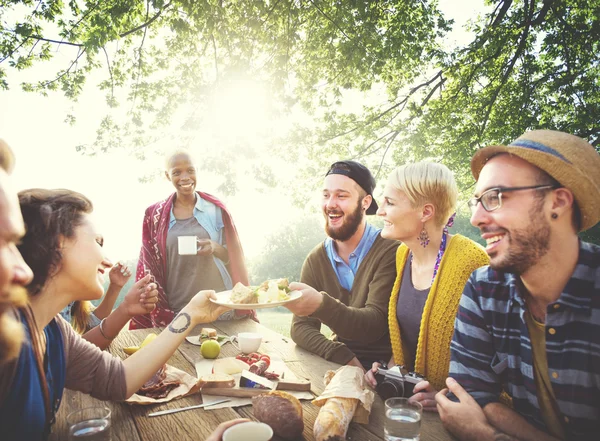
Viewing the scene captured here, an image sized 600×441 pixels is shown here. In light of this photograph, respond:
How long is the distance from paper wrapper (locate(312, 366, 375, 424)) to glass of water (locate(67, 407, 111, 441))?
3.00 feet

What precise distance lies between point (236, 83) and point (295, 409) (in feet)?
20.4

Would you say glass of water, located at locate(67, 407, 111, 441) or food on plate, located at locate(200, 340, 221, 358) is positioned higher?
glass of water, located at locate(67, 407, 111, 441)

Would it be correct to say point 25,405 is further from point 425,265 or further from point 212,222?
point 212,222

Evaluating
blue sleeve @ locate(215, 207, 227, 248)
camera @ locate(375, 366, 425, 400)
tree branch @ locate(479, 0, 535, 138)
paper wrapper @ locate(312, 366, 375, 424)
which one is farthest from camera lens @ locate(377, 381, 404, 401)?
tree branch @ locate(479, 0, 535, 138)

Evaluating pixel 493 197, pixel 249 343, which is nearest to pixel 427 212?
pixel 493 197

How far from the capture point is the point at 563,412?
1.70 m

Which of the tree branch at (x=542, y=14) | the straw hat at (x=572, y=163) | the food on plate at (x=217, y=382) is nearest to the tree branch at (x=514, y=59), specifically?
the tree branch at (x=542, y=14)

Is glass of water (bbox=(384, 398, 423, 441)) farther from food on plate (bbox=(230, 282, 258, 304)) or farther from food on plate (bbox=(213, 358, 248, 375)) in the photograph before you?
food on plate (bbox=(230, 282, 258, 304))

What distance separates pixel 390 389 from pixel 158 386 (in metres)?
1.27

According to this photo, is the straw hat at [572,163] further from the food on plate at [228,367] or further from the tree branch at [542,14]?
the tree branch at [542,14]

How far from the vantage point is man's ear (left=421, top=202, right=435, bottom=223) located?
9.77 ft

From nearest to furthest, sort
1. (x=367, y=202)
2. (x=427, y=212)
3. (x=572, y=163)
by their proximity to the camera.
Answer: (x=572, y=163), (x=427, y=212), (x=367, y=202)

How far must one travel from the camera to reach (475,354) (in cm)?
196

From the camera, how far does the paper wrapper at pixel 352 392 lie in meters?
1.75
